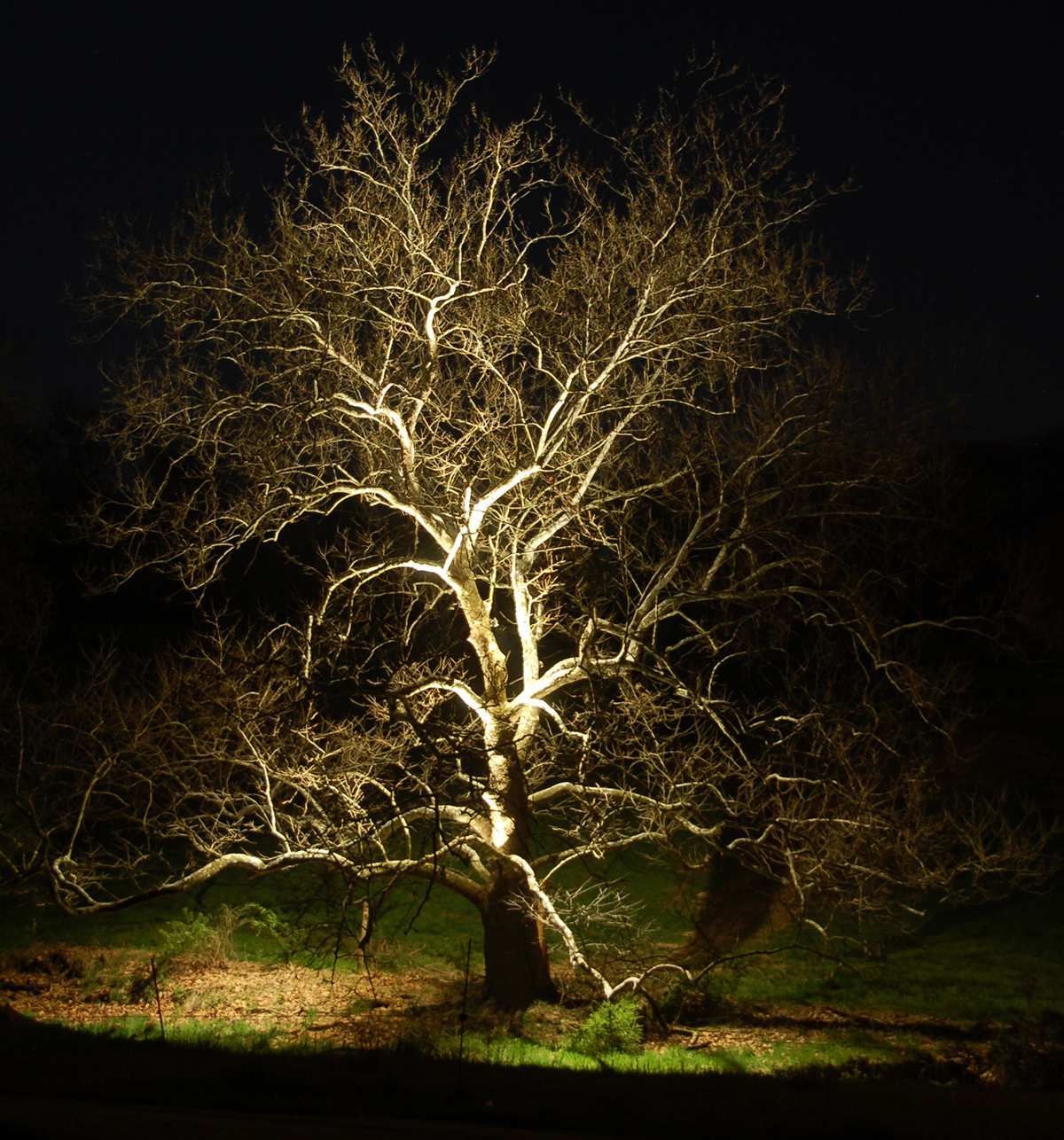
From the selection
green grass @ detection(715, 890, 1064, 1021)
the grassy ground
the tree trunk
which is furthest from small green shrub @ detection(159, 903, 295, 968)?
green grass @ detection(715, 890, 1064, 1021)

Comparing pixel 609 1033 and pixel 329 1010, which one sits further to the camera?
pixel 329 1010

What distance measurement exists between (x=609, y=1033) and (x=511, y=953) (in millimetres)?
1622

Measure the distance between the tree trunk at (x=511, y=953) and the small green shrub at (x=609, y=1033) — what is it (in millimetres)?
1193

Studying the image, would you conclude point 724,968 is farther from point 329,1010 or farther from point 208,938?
point 208,938

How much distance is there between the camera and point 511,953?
10.9 meters

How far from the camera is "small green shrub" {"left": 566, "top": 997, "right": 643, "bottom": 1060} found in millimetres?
9531

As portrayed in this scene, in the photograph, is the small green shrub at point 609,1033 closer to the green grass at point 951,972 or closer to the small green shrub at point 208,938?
the green grass at point 951,972

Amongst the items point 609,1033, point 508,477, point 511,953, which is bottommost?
point 609,1033

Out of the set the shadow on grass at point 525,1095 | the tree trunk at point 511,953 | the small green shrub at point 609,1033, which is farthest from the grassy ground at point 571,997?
the shadow on grass at point 525,1095

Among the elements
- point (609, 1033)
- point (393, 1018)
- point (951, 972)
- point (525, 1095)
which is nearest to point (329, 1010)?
point (393, 1018)

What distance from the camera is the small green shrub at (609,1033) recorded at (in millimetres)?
9531

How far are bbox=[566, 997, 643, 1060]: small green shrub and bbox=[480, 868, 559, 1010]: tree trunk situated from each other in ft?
3.91

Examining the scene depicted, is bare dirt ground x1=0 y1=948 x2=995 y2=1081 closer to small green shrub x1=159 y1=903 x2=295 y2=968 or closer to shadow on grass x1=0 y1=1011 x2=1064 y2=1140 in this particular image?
small green shrub x1=159 y1=903 x2=295 y2=968

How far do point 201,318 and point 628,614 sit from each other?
5.75 m
